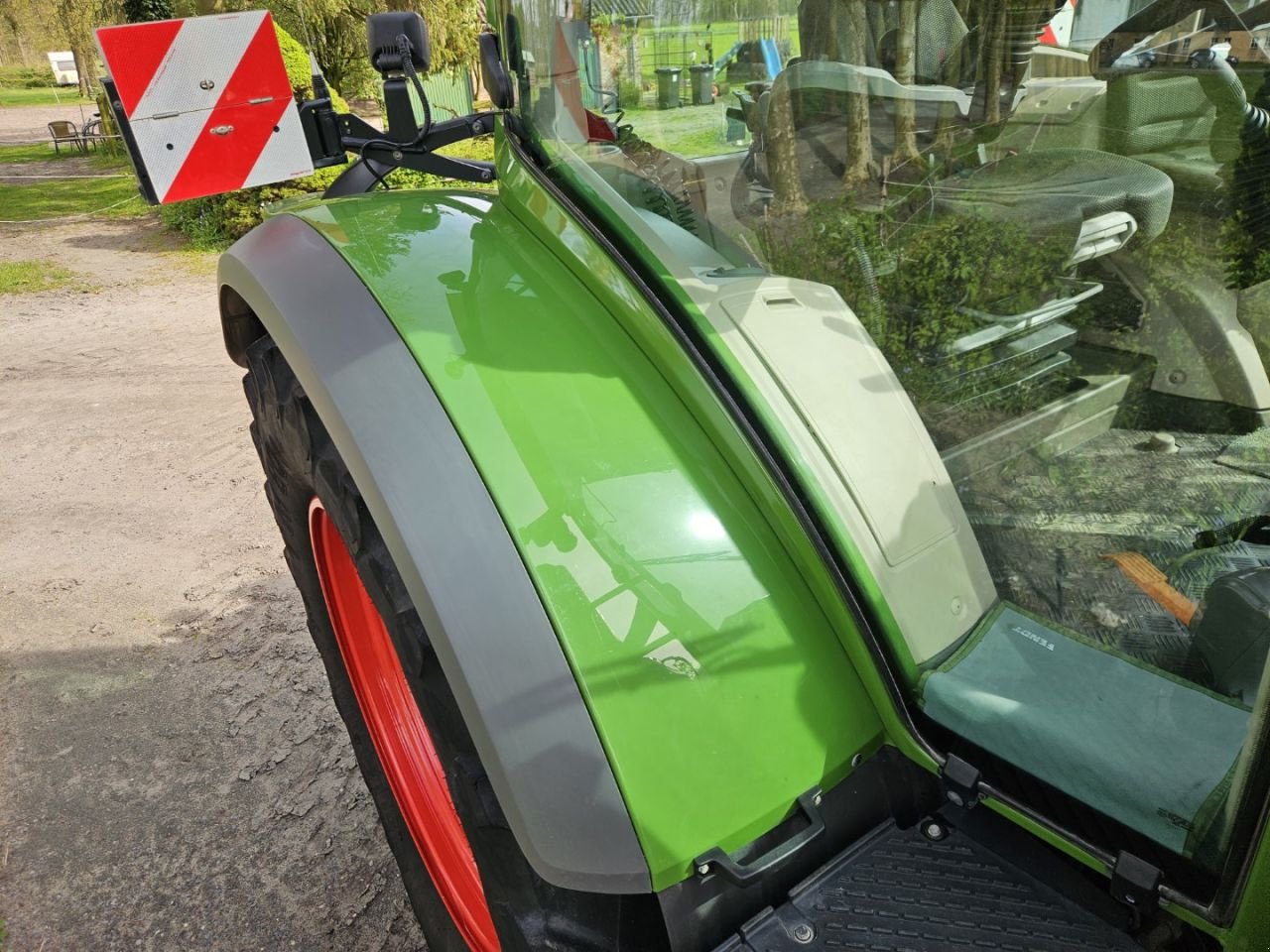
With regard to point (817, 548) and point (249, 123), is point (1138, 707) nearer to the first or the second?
point (817, 548)

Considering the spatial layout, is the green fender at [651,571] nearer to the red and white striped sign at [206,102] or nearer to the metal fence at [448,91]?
the red and white striped sign at [206,102]

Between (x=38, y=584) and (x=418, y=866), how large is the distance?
2.14m

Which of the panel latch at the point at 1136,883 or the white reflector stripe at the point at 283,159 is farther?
the white reflector stripe at the point at 283,159

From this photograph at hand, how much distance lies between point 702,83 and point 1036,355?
0.61 metres

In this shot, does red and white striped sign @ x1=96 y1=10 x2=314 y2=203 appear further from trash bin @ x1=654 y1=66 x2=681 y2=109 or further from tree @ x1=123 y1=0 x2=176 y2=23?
tree @ x1=123 y1=0 x2=176 y2=23

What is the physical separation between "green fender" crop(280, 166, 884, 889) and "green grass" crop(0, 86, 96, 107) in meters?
29.2

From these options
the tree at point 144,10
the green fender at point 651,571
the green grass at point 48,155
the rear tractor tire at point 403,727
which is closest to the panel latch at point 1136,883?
the green fender at point 651,571

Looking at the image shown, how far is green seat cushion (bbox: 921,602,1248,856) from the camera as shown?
89 centimetres

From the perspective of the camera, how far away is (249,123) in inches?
75.5

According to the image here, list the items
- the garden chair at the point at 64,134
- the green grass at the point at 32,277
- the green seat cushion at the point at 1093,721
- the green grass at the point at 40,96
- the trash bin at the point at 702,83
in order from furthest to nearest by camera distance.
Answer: the green grass at the point at 40,96 → the garden chair at the point at 64,134 → the green grass at the point at 32,277 → the trash bin at the point at 702,83 → the green seat cushion at the point at 1093,721

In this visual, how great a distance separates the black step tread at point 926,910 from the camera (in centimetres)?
98

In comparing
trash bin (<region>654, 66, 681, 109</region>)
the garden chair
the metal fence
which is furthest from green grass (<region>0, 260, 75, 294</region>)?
the garden chair

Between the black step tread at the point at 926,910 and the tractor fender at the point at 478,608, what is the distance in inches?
8.9

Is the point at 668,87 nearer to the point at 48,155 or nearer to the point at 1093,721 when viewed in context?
the point at 1093,721
